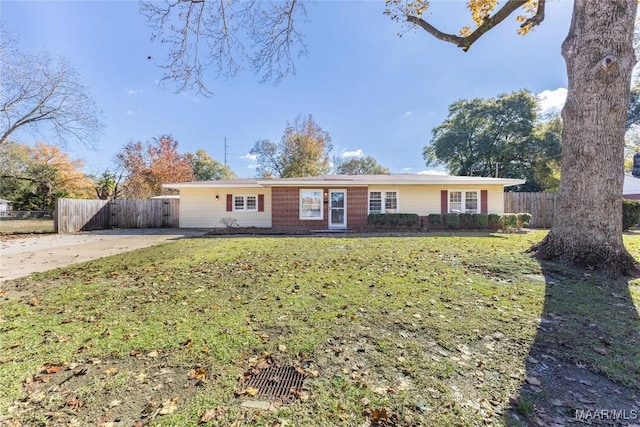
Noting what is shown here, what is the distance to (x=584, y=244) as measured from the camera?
5.42 metres

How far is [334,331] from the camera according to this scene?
305 centimetres

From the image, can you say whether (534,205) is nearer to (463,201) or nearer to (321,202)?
(463,201)

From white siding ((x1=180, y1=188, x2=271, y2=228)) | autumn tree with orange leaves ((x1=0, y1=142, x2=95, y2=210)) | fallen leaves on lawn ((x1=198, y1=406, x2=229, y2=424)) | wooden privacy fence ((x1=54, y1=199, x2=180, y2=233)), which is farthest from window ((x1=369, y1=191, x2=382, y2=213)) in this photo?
autumn tree with orange leaves ((x1=0, y1=142, x2=95, y2=210))

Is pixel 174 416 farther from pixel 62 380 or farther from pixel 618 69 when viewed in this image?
pixel 618 69

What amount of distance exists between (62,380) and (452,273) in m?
5.41

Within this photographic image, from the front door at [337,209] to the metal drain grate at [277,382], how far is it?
12.7 metres

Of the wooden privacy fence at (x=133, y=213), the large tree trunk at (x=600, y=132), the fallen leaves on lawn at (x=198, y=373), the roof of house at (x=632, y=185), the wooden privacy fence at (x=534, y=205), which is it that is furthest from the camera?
the roof of house at (x=632, y=185)

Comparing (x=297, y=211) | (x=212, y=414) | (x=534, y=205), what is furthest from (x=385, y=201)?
(x=212, y=414)

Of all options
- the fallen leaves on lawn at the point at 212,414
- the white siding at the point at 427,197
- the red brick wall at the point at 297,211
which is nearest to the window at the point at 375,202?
the white siding at the point at 427,197

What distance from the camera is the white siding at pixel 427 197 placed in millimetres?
15242

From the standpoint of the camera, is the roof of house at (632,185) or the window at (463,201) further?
the roof of house at (632,185)

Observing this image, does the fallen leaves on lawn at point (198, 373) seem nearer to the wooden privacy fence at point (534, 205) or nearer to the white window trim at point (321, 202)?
the white window trim at point (321, 202)

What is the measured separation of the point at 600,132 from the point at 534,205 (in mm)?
13465

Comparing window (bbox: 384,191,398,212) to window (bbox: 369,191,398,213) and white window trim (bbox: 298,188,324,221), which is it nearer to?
window (bbox: 369,191,398,213)
